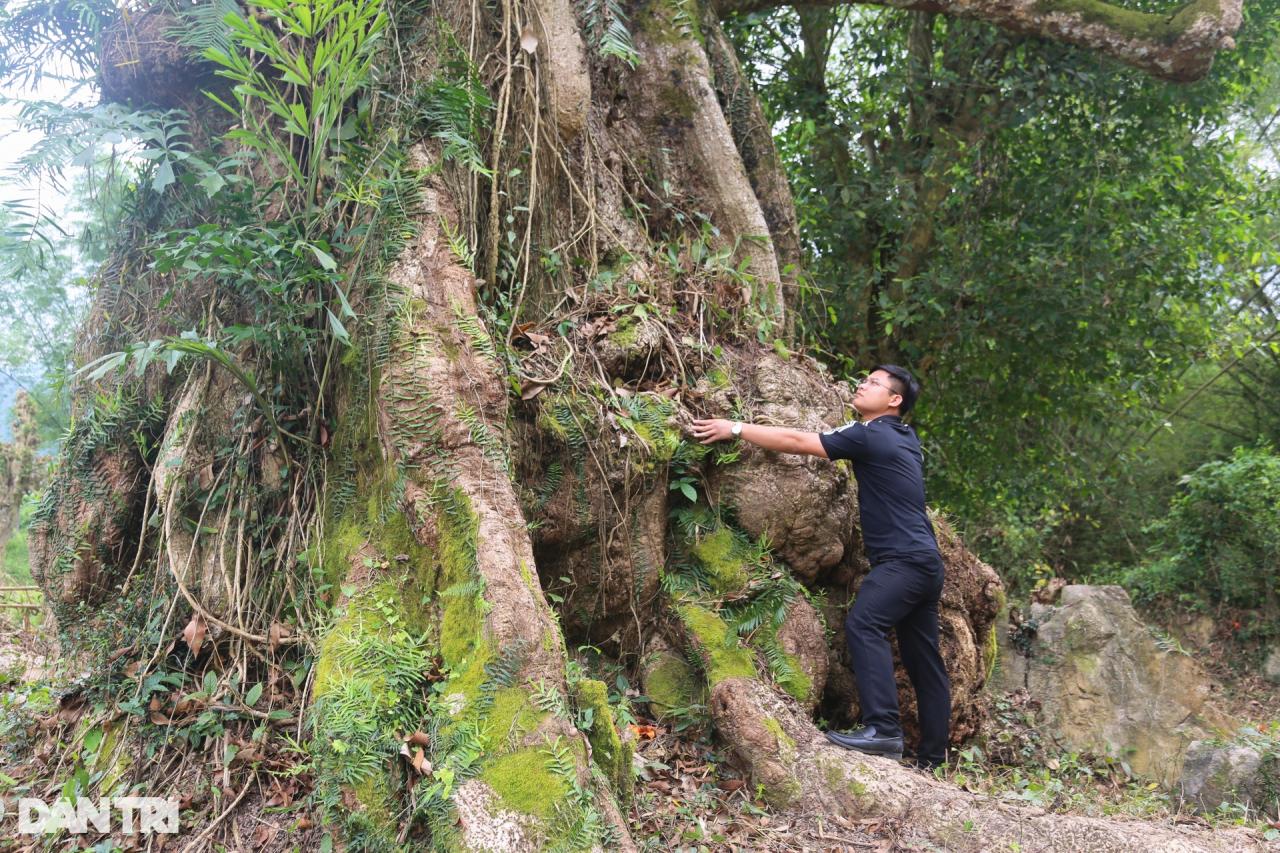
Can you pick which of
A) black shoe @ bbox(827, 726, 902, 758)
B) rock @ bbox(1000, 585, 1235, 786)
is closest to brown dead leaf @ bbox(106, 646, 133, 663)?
black shoe @ bbox(827, 726, 902, 758)

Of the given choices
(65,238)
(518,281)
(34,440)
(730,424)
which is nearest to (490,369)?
(518,281)

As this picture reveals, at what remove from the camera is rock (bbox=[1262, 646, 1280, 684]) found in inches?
425

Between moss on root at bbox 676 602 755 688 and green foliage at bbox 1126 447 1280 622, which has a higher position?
green foliage at bbox 1126 447 1280 622

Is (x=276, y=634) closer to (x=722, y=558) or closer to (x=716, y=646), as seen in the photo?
(x=716, y=646)

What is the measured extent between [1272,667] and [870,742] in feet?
30.8

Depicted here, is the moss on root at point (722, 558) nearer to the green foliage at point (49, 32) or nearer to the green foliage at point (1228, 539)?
the green foliage at point (49, 32)

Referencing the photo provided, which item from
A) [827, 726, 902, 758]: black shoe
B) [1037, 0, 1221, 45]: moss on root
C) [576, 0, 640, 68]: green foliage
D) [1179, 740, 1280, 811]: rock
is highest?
[1037, 0, 1221, 45]: moss on root

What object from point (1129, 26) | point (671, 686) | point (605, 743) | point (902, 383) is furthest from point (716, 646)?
point (1129, 26)

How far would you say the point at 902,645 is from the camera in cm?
489

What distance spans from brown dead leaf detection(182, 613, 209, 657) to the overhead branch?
19.6 ft

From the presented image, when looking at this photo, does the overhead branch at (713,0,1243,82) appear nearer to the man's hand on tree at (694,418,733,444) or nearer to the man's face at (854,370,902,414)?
the man's face at (854,370,902,414)

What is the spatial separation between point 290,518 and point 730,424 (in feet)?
7.00

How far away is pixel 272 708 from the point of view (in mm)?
3518

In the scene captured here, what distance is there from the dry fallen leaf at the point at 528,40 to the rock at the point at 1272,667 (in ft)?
37.0
